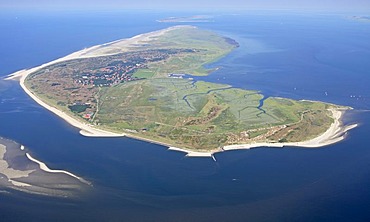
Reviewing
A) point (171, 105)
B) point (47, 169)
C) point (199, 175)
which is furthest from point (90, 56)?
point (199, 175)

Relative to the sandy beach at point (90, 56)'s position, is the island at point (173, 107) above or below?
above

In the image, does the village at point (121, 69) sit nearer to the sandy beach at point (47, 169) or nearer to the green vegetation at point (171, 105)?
the green vegetation at point (171, 105)

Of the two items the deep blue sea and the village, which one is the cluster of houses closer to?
the village

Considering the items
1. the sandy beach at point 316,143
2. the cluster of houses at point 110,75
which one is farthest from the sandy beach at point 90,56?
the sandy beach at point 316,143

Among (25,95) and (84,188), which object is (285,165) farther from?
(25,95)

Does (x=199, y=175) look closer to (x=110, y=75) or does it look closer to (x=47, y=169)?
(x=47, y=169)

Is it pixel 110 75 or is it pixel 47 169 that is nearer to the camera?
pixel 47 169
